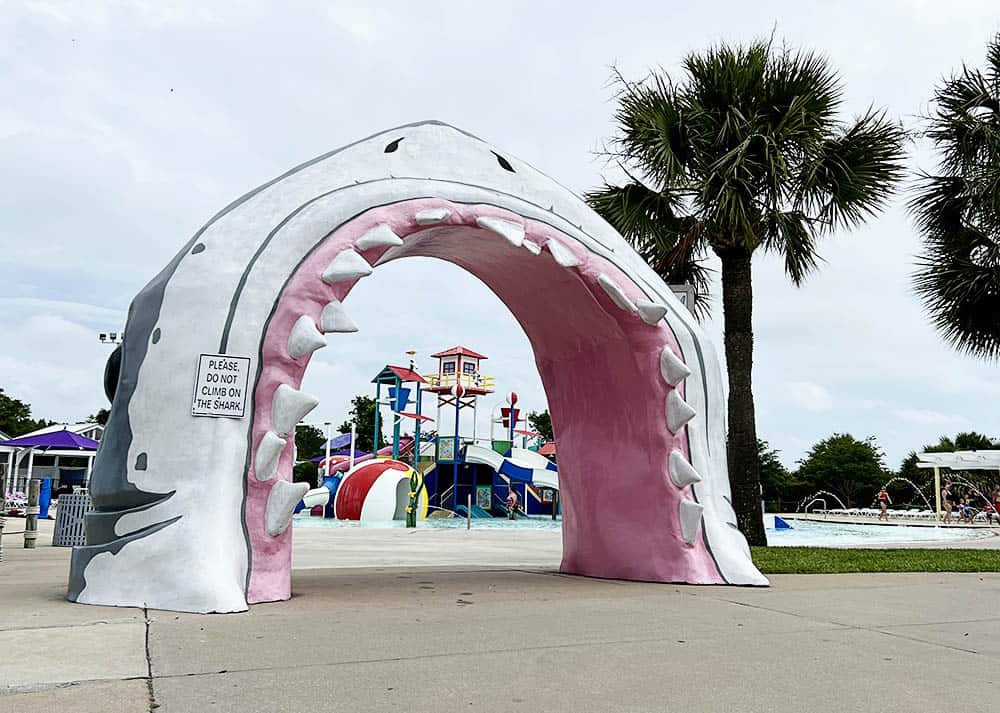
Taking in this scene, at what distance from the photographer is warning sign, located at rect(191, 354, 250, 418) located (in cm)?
577

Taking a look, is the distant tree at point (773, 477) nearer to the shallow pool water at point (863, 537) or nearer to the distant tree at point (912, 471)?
the distant tree at point (912, 471)

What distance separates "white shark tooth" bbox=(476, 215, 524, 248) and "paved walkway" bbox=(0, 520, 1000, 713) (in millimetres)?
2693

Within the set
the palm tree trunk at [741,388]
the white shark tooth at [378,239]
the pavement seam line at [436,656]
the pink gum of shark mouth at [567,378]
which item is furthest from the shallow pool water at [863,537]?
the pavement seam line at [436,656]

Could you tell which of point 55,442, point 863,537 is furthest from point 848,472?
point 55,442

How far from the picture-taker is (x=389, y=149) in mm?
6992

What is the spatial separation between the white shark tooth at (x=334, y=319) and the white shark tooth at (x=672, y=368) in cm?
267

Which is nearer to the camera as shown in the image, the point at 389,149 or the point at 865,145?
the point at 389,149

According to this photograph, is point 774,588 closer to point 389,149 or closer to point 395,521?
point 389,149

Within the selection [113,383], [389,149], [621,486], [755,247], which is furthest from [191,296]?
[755,247]

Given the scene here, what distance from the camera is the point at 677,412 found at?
24.1ft

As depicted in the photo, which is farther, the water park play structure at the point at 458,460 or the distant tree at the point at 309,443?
the distant tree at the point at 309,443

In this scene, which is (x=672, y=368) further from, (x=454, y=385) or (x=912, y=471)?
(x=912, y=471)

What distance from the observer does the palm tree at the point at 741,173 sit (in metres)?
11.8

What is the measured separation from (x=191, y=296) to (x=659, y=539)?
4251 mm
